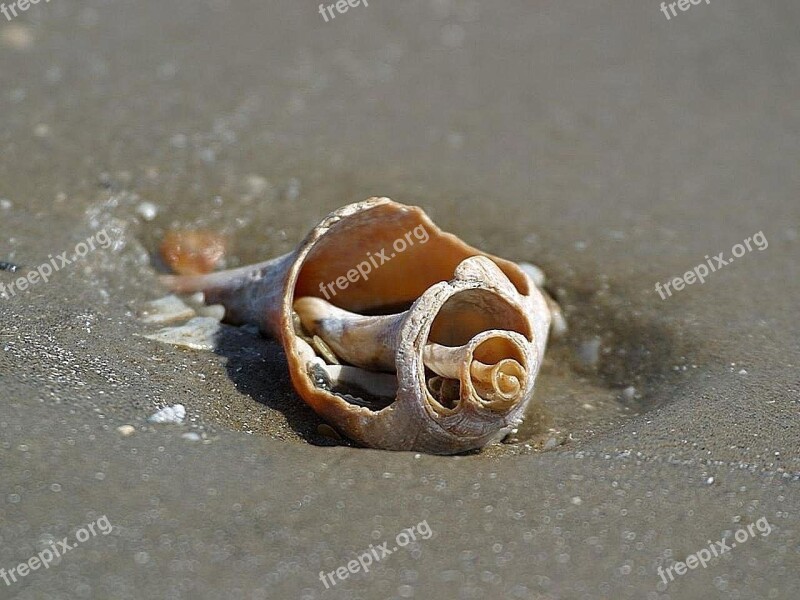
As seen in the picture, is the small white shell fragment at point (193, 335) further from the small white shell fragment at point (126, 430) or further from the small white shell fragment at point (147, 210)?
the small white shell fragment at point (147, 210)

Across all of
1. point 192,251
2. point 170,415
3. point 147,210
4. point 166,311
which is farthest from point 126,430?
point 147,210

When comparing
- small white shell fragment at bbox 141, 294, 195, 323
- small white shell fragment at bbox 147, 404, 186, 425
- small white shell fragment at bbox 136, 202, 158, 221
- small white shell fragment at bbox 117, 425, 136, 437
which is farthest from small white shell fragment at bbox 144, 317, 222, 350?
small white shell fragment at bbox 136, 202, 158, 221

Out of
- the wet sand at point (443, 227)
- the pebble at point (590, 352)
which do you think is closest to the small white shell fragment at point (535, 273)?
the wet sand at point (443, 227)

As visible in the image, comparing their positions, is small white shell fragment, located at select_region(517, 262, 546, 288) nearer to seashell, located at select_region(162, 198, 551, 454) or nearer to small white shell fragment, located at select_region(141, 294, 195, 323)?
seashell, located at select_region(162, 198, 551, 454)

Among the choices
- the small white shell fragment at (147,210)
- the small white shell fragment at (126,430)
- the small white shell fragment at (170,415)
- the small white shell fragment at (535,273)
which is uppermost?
the small white shell fragment at (147,210)

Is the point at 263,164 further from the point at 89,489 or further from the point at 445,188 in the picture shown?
the point at 89,489

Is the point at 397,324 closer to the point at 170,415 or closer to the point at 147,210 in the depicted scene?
the point at 170,415

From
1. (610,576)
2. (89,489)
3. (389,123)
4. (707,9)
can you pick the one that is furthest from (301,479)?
(707,9)
